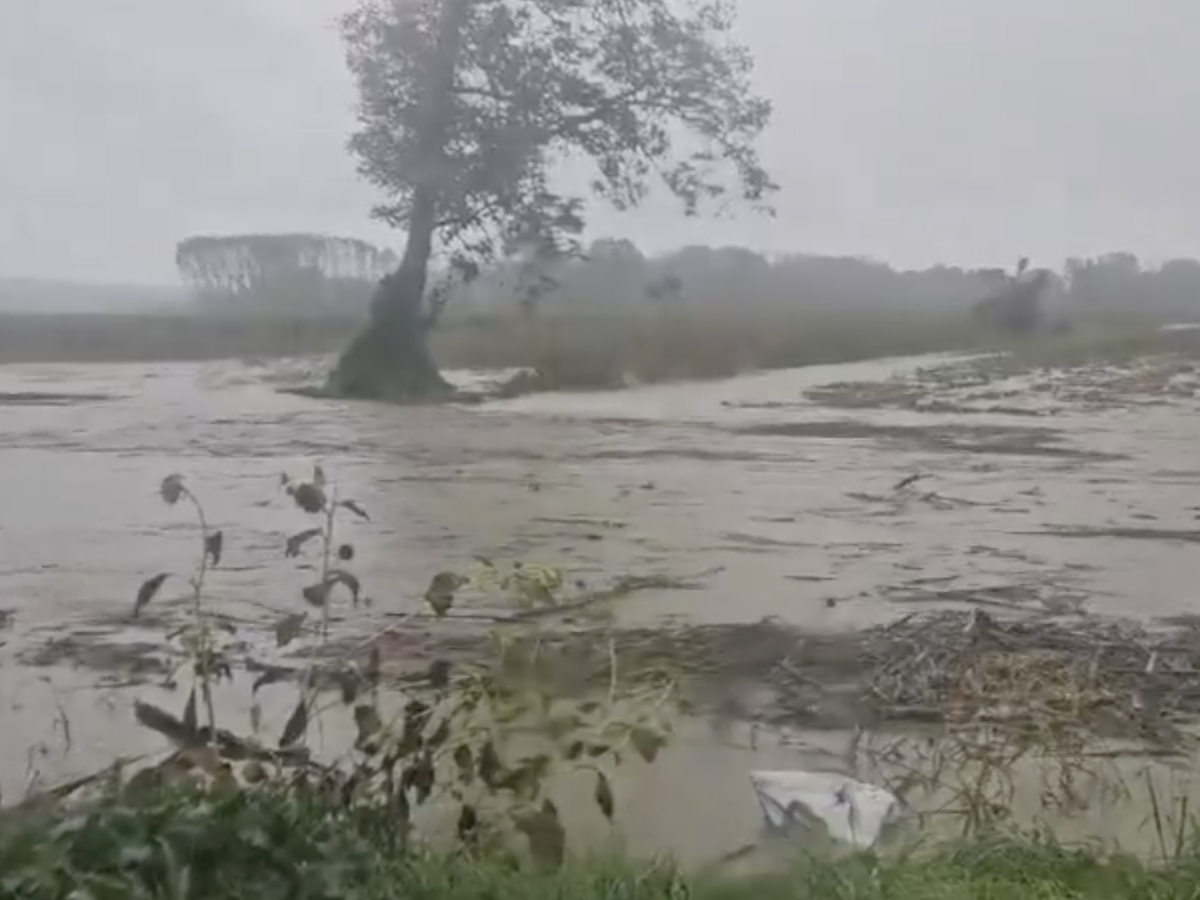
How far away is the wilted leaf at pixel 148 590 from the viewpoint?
8.32 ft

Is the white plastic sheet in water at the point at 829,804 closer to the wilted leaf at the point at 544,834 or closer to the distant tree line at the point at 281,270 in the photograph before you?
the wilted leaf at the point at 544,834

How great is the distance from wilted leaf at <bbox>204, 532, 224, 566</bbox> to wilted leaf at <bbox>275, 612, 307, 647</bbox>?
14cm

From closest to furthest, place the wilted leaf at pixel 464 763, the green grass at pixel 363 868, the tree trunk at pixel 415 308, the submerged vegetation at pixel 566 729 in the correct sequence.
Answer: the green grass at pixel 363 868 < the submerged vegetation at pixel 566 729 < the wilted leaf at pixel 464 763 < the tree trunk at pixel 415 308

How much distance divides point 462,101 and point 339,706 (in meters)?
1.02

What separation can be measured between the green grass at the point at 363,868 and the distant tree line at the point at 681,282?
0.84 metres

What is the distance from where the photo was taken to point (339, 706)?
2596 millimetres

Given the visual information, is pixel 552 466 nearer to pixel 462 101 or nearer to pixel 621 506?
pixel 621 506

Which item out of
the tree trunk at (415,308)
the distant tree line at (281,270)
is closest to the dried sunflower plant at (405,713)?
the tree trunk at (415,308)

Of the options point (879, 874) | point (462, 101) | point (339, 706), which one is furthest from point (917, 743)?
point (462, 101)

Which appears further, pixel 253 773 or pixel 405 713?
pixel 405 713

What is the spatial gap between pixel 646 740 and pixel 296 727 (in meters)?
0.54

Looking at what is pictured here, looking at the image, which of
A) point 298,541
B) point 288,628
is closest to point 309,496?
point 298,541

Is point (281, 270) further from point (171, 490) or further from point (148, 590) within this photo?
point (148, 590)

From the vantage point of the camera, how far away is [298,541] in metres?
2.52
